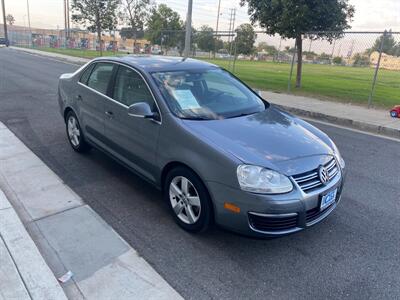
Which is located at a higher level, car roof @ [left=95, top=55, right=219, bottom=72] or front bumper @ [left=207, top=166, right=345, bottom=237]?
car roof @ [left=95, top=55, right=219, bottom=72]

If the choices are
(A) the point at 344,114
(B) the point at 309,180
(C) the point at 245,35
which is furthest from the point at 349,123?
(C) the point at 245,35

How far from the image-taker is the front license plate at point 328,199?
2.98m

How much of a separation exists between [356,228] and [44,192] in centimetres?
343

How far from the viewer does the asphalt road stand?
2662mm

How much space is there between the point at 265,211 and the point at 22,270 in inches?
76.1

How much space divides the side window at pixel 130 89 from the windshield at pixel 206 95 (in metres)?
0.17

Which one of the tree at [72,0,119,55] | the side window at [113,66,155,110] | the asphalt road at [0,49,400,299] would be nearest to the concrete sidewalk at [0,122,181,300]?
the asphalt road at [0,49,400,299]

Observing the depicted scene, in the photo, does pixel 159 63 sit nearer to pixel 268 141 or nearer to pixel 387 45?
pixel 268 141

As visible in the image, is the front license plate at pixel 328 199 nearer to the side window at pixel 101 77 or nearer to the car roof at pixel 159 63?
the car roof at pixel 159 63

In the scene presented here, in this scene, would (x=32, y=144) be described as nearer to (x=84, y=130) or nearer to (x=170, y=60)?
(x=84, y=130)

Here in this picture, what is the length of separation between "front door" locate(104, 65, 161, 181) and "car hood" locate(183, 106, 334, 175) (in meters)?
0.52

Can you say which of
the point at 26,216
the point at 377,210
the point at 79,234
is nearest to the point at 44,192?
the point at 26,216

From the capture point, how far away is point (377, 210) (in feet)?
12.9

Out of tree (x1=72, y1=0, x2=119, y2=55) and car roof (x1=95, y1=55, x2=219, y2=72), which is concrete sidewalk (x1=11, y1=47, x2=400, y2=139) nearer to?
car roof (x1=95, y1=55, x2=219, y2=72)
